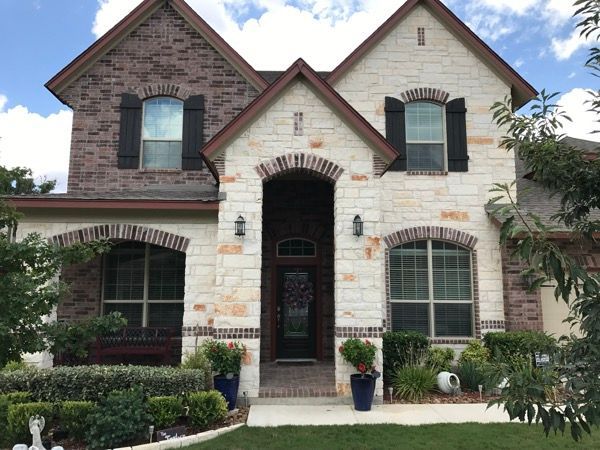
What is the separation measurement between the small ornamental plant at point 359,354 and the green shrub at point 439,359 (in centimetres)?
180

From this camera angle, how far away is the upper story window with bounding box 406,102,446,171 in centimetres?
1115

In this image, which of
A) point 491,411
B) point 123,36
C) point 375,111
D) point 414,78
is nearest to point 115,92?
point 123,36

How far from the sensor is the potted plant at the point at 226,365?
7855 mm

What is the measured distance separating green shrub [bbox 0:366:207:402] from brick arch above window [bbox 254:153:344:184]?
388 cm

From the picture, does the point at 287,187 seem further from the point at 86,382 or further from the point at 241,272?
the point at 86,382

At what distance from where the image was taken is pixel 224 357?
8.00 metres

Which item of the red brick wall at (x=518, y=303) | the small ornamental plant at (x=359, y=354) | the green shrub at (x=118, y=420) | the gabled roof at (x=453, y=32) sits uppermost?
the gabled roof at (x=453, y=32)

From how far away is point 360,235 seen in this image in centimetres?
873

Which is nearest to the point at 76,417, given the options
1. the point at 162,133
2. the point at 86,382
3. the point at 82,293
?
the point at 86,382

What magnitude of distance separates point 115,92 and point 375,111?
252 inches

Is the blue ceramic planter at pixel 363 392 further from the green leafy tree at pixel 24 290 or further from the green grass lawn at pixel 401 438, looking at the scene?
the green leafy tree at pixel 24 290

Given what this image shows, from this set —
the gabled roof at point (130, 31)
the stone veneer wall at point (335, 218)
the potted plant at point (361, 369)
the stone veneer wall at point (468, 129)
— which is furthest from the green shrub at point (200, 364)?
the gabled roof at point (130, 31)

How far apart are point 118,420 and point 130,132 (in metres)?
7.54

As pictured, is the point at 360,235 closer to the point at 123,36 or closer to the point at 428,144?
the point at 428,144
